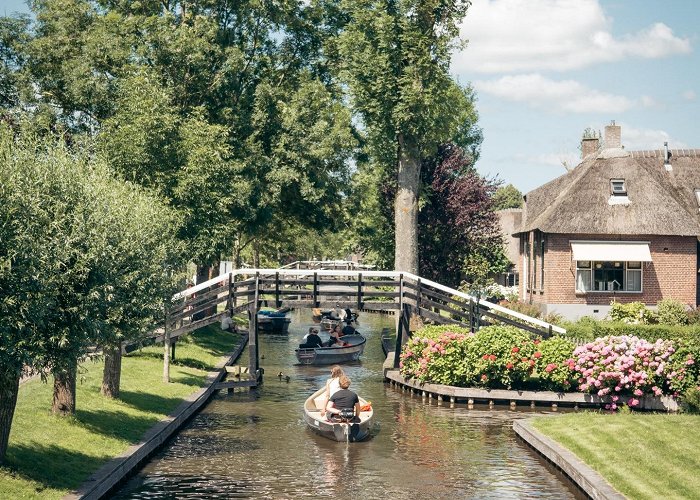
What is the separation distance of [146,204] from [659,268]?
32.1 meters

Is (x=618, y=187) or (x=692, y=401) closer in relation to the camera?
(x=692, y=401)

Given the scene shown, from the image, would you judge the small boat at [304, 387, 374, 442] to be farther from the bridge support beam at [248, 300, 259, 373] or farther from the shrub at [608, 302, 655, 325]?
the shrub at [608, 302, 655, 325]

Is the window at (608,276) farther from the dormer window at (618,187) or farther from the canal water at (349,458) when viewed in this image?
the canal water at (349,458)

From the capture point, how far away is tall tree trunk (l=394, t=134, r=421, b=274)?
141 ft

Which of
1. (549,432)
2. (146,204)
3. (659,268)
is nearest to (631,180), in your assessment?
(659,268)

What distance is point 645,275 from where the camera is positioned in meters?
48.2

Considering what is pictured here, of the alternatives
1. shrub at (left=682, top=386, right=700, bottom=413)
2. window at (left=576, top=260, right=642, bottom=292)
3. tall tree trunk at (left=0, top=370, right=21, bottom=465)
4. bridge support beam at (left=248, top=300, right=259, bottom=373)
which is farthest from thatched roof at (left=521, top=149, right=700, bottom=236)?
tall tree trunk at (left=0, top=370, right=21, bottom=465)

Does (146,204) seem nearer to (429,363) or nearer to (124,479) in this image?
(124,479)

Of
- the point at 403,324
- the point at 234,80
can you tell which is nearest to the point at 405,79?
the point at 234,80

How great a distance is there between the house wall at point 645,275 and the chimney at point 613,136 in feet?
21.6

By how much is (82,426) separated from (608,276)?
3374 centimetres

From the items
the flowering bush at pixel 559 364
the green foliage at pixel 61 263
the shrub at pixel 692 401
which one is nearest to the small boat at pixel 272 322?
the flowering bush at pixel 559 364

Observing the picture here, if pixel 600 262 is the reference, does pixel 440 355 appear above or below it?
below

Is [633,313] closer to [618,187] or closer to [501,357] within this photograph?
[618,187]
